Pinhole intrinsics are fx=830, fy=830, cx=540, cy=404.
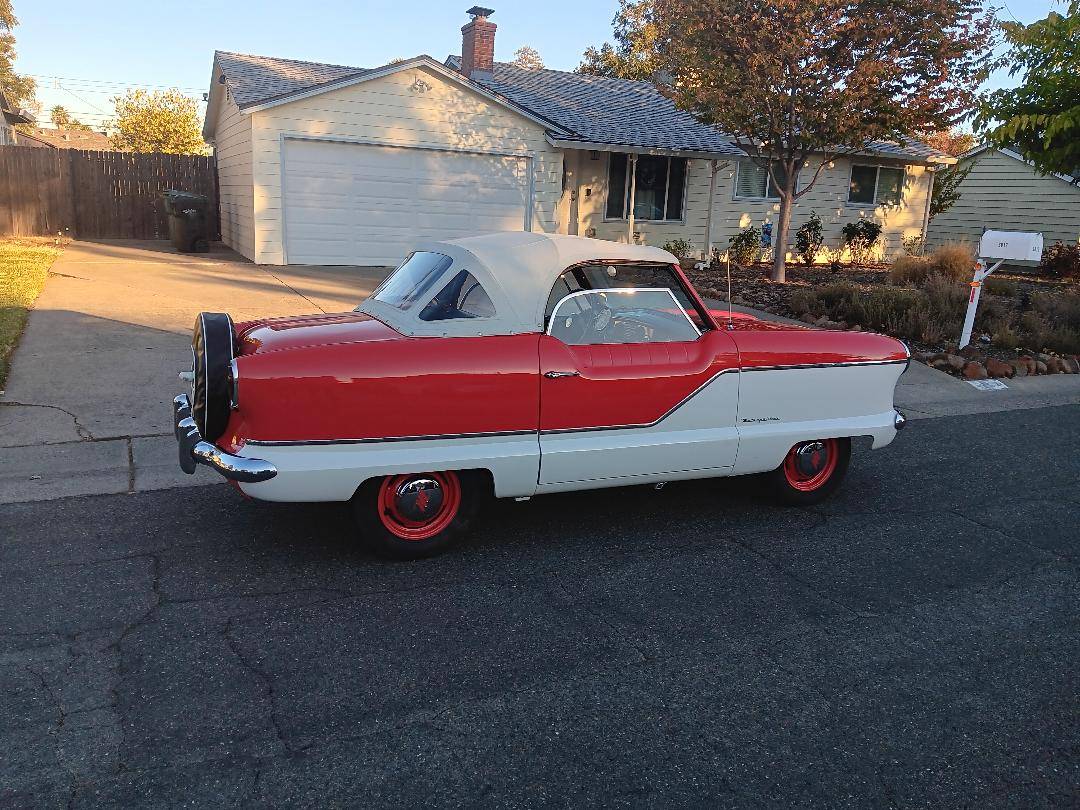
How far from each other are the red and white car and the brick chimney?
1743cm

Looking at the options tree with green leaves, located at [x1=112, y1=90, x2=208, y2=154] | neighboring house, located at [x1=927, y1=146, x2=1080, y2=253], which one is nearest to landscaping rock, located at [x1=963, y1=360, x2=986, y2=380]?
neighboring house, located at [x1=927, y1=146, x2=1080, y2=253]

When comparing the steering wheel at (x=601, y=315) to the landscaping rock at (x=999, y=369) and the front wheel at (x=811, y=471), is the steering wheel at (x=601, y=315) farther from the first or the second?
the landscaping rock at (x=999, y=369)

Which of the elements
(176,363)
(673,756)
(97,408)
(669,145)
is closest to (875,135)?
(669,145)

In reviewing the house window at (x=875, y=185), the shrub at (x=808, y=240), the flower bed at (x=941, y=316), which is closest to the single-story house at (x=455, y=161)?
the shrub at (x=808, y=240)

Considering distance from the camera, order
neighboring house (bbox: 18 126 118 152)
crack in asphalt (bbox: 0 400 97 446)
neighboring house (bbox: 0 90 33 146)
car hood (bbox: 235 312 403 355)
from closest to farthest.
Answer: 1. car hood (bbox: 235 312 403 355)
2. crack in asphalt (bbox: 0 400 97 446)
3. neighboring house (bbox: 0 90 33 146)
4. neighboring house (bbox: 18 126 118 152)

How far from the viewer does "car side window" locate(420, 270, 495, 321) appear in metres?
4.34

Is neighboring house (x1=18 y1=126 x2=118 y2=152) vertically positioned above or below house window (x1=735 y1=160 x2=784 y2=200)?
above

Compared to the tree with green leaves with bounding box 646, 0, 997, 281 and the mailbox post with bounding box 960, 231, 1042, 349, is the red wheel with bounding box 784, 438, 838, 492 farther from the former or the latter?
the tree with green leaves with bounding box 646, 0, 997, 281

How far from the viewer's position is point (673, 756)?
289cm

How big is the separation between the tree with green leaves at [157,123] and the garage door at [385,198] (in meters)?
26.3

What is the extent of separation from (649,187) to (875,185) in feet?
24.8

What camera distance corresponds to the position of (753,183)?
21562mm

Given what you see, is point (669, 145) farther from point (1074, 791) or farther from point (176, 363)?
point (1074, 791)

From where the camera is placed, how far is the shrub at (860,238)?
22.6 meters
